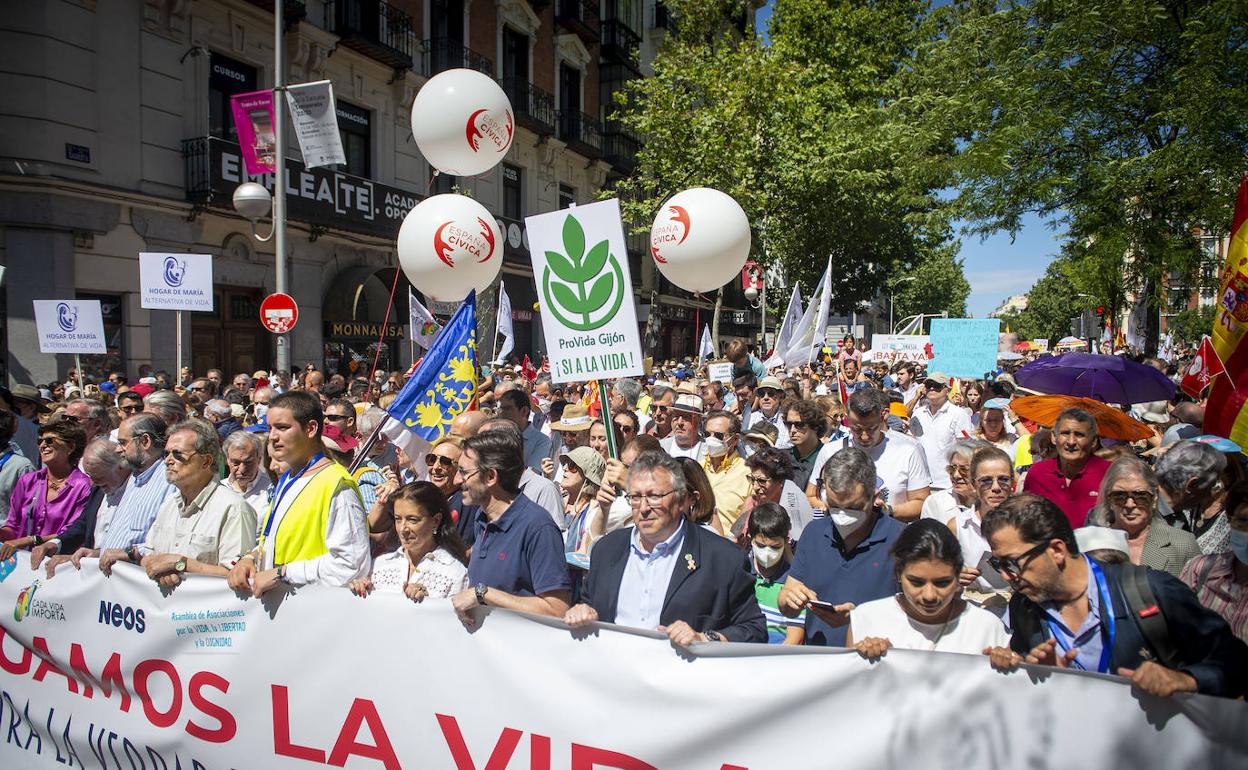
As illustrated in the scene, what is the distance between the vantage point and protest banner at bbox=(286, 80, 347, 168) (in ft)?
37.6

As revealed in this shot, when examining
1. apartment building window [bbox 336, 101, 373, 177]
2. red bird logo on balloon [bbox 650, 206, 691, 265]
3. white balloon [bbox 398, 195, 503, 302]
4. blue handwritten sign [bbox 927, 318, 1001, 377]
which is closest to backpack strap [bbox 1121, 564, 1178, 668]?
red bird logo on balloon [bbox 650, 206, 691, 265]

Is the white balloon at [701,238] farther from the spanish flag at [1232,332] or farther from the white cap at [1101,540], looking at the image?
the white cap at [1101,540]

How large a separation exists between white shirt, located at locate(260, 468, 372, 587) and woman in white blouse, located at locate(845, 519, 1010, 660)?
2.05m

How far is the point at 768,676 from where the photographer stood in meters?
2.56

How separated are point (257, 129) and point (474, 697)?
1157 cm

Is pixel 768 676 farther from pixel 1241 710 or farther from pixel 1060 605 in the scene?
pixel 1241 710

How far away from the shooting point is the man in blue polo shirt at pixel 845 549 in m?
3.33

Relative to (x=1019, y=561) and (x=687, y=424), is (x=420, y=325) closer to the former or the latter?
(x=687, y=424)

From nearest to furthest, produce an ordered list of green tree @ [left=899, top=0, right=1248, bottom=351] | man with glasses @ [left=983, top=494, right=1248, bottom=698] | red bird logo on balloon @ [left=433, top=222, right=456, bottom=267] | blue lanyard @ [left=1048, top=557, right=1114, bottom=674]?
1. man with glasses @ [left=983, top=494, right=1248, bottom=698]
2. blue lanyard @ [left=1048, top=557, right=1114, bottom=674]
3. red bird logo on balloon @ [left=433, top=222, right=456, bottom=267]
4. green tree @ [left=899, top=0, right=1248, bottom=351]

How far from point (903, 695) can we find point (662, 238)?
16.6 ft

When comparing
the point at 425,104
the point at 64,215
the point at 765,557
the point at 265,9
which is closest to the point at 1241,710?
the point at 765,557

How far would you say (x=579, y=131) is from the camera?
27781 mm

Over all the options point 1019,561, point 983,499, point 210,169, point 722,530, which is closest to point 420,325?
point 210,169

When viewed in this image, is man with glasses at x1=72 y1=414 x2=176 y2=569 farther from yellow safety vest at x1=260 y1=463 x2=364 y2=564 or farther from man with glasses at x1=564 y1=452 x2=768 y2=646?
man with glasses at x1=564 y1=452 x2=768 y2=646
